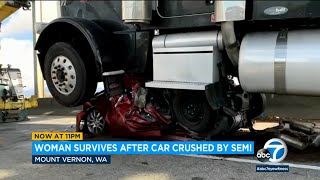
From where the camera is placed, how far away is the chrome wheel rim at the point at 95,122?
6.05 meters

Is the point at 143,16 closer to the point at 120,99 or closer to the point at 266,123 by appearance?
the point at 120,99

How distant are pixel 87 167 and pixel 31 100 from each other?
25.0 feet

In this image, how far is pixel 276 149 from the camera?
4.55 m

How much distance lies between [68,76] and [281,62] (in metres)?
2.67

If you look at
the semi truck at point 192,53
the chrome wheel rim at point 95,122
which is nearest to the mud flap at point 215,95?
the semi truck at point 192,53

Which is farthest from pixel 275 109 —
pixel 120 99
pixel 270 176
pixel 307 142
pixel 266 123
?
pixel 270 176

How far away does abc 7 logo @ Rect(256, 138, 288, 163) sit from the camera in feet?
14.5

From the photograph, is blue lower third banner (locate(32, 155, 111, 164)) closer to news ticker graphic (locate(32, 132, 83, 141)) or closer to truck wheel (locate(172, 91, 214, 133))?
news ticker graphic (locate(32, 132, 83, 141))

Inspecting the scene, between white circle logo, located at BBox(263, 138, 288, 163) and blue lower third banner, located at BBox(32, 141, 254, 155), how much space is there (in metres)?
0.27

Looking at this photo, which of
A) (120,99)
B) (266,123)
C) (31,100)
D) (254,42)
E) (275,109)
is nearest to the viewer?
(254,42)

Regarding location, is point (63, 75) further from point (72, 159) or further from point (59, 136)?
point (72, 159)

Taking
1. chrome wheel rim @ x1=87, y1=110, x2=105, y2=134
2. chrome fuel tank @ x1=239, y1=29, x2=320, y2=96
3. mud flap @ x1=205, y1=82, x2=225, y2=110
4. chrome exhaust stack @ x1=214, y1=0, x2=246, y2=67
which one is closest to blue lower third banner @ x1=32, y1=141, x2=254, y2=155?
mud flap @ x1=205, y1=82, x2=225, y2=110

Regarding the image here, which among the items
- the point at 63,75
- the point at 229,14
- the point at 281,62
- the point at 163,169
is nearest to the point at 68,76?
the point at 63,75

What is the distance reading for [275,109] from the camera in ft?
29.5
